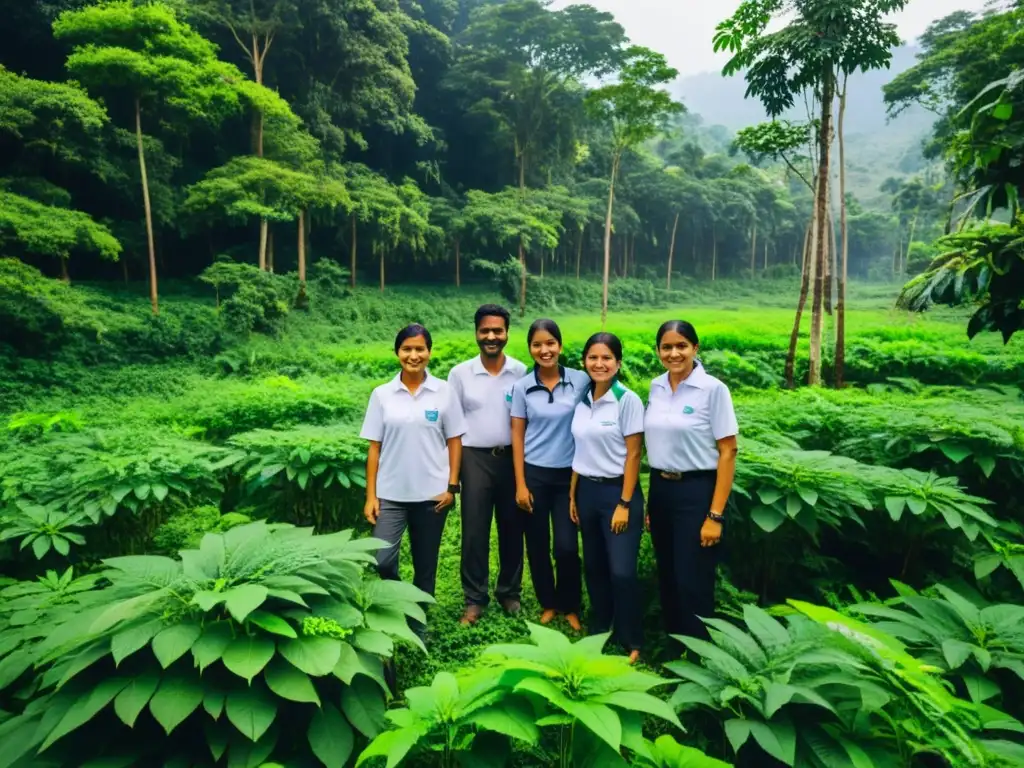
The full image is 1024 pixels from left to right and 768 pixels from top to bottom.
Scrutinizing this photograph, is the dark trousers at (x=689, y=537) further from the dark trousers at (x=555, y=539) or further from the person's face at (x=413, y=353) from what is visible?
the person's face at (x=413, y=353)

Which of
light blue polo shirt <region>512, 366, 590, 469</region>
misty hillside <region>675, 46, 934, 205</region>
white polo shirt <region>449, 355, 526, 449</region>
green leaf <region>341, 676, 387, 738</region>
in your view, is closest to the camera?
green leaf <region>341, 676, 387, 738</region>

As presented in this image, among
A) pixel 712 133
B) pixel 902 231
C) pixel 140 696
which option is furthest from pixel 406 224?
pixel 712 133

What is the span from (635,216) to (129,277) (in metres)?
26.2

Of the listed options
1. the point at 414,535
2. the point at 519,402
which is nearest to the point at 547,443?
the point at 519,402

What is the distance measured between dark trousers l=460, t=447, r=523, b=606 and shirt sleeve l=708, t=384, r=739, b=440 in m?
1.12

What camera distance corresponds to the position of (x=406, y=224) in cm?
2128

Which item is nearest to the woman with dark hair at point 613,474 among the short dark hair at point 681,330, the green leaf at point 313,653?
the short dark hair at point 681,330

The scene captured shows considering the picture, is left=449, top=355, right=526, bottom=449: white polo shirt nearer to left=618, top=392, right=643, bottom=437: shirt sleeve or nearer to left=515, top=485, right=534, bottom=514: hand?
left=515, top=485, right=534, bottom=514: hand

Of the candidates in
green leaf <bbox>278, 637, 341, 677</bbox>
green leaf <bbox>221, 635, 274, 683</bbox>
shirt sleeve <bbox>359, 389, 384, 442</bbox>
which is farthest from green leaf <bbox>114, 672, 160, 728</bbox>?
shirt sleeve <bbox>359, 389, 384, 442</bbox>

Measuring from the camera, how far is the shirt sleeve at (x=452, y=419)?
9.75 feet

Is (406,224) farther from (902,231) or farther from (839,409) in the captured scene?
(902,231)

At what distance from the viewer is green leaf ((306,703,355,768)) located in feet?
5.40

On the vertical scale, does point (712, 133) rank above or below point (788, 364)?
above

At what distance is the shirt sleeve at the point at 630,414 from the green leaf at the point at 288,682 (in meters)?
1.72
